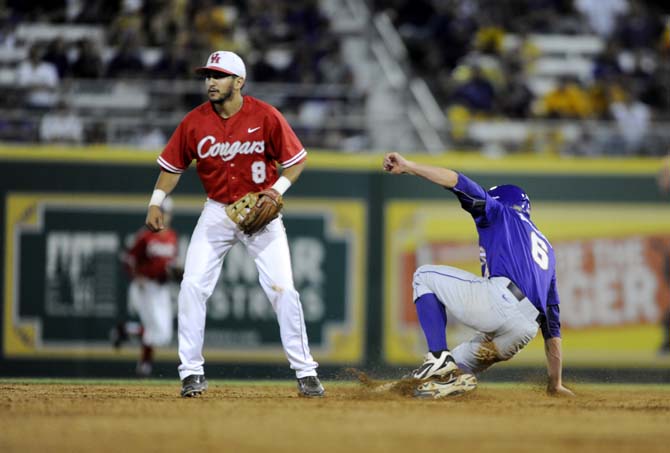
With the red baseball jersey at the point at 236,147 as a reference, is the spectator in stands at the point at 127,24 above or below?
above

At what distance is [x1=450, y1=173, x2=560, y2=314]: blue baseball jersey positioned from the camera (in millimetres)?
8438

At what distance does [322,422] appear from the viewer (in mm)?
7188

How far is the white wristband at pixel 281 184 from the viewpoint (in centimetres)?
883

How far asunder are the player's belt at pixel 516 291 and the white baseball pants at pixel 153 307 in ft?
22.9

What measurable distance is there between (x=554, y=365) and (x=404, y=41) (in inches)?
424

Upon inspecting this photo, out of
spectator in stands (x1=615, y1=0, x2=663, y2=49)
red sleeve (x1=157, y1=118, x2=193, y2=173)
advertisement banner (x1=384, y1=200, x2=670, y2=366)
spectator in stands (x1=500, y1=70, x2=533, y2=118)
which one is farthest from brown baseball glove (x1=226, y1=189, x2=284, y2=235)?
spectator in stands (x1=615, y1=0, x2=663, y2=49)

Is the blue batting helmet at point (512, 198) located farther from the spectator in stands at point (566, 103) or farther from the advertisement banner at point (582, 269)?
the spectator in stands at point (566, 103)

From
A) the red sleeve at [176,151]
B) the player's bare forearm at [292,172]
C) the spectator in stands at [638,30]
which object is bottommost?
the player's bare forearm at [292,172]

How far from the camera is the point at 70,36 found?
17.0 meters

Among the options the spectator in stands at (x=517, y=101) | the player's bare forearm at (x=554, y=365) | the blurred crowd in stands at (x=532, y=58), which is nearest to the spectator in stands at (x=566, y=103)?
the blurred crowd in stands at (x=532, y=58)

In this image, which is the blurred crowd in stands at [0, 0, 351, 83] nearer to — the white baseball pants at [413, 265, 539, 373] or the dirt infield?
the dirt infield

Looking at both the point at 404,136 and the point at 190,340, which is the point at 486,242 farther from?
the point at 404,136

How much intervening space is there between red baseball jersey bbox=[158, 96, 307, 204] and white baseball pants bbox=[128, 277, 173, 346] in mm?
5796

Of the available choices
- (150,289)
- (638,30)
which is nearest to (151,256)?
(150,289)
